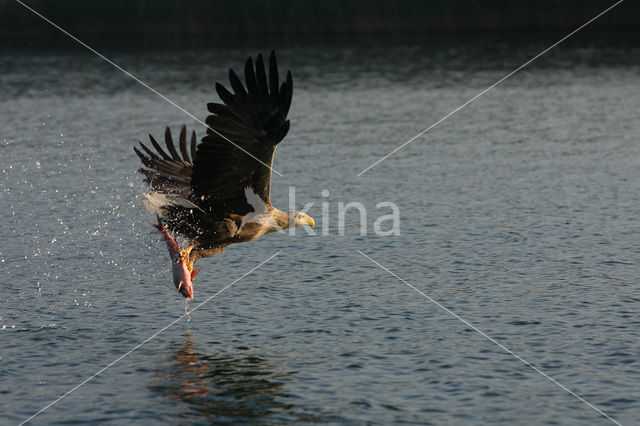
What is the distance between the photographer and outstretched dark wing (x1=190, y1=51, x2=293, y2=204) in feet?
36.8

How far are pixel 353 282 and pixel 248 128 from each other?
4.70m

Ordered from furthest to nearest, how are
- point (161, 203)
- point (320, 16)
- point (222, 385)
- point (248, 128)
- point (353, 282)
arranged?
1. point (320, 16)
2. point (353, 282)
3. point (161, 203)
4. point (248, 128)
5. point (222, 385)

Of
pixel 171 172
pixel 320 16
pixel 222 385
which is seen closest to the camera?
pixel 222 385

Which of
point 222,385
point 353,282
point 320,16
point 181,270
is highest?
point 320,16

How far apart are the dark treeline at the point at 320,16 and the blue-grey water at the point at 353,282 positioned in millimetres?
16867

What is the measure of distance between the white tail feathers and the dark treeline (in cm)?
3688

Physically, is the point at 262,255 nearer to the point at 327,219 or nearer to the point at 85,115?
the point at 327,219

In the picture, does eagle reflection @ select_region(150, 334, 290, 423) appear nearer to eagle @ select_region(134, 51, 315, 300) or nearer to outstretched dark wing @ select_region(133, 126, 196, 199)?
eagle @ select_region(134, 51, 315, 300)

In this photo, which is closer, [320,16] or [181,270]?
[181,270]

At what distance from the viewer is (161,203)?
1295 centimetres

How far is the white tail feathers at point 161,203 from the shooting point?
12.9 metres

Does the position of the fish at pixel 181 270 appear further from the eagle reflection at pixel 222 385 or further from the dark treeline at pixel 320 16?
the dark treeline at pixel 320 16

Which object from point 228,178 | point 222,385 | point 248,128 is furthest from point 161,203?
point 222,385

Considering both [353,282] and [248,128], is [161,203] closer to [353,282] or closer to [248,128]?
[248,128]
